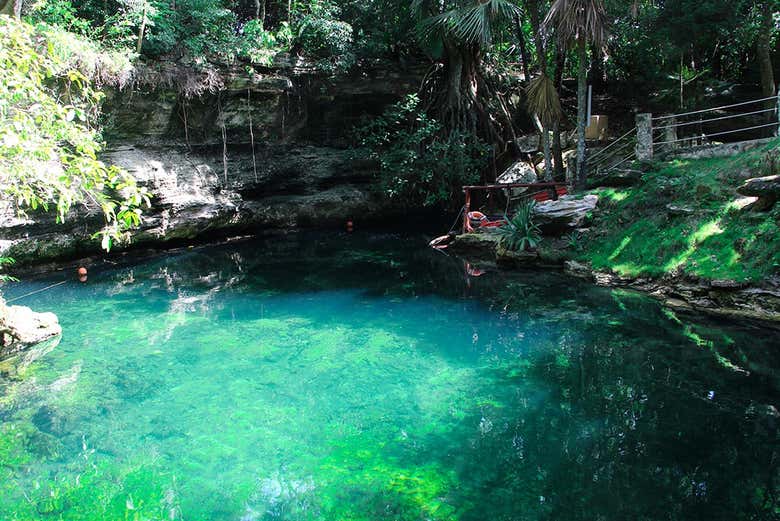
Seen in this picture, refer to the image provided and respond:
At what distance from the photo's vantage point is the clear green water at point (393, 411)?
14.4 feet

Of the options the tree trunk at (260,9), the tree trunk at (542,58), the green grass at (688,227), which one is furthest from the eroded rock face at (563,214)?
the tree trunk at (260,9)

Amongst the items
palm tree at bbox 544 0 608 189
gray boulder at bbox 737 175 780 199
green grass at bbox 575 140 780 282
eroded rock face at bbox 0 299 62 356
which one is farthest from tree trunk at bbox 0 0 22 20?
gray boulder at bbox 737 175 780 199

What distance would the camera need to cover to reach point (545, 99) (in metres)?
14.1

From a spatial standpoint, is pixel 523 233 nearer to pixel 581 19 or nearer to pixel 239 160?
pixel 581 19

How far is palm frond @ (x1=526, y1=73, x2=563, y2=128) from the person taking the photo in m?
14.0

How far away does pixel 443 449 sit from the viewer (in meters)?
5.11

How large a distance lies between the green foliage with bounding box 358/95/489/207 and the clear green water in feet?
22.3

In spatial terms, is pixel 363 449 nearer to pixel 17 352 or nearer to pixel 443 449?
pixel 443 449

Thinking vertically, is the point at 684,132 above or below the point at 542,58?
below

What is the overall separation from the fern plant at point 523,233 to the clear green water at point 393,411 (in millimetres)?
2026

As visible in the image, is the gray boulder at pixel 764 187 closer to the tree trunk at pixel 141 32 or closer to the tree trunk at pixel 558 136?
the tree trunk at pixel 558 136

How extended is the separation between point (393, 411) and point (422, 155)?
38.5 feet

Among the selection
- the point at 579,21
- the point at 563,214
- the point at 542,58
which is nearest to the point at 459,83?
the point at 542,58

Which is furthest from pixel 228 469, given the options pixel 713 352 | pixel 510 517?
A: pixel 713 352
